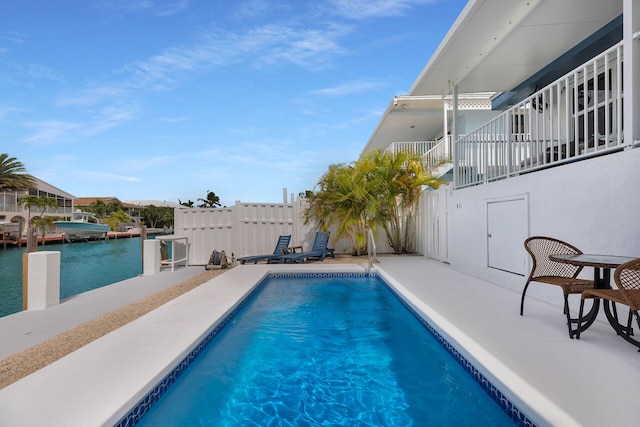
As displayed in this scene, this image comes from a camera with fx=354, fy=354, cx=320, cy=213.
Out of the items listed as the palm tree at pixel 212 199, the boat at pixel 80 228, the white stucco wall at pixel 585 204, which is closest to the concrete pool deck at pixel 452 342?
the white stucco wall at pixel 585 204

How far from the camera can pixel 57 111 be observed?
58.9ft

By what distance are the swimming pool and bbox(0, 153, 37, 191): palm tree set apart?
128ft

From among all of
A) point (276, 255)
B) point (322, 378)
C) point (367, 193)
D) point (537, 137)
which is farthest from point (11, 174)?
point (537, 137)

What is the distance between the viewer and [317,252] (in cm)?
1020

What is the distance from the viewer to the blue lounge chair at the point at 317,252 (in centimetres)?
982

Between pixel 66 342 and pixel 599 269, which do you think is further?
pixel 66 342

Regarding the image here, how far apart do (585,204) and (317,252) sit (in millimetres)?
6915

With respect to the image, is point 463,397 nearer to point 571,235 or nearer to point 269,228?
point 571,235

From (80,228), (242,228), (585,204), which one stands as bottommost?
(80,228)

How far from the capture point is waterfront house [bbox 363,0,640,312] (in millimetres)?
3836

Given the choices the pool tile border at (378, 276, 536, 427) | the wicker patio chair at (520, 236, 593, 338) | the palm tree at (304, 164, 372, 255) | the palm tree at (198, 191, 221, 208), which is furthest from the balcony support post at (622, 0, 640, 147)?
the palm tree at (198, 191, 221, 208)

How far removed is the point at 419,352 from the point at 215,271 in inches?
262

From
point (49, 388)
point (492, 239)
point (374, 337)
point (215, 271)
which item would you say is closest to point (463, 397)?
point (374, 337)

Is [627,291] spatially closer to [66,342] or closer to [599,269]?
[599,269]
